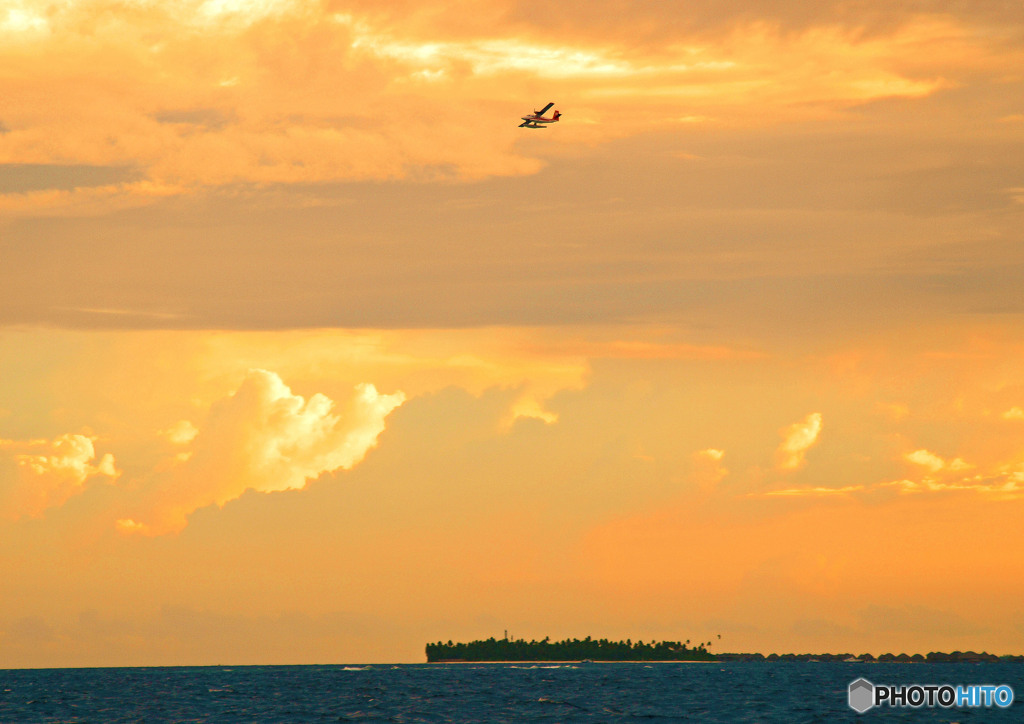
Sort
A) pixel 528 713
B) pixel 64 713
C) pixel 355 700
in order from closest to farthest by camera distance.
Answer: pixel 528 713
pixel 64 713
pixel 355 700

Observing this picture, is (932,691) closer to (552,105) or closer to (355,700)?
(355,700)

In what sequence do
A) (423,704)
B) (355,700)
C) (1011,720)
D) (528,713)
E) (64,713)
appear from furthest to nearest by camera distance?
(355,700) < (423,704) < (64,713) < (528,713) < (1011,720)

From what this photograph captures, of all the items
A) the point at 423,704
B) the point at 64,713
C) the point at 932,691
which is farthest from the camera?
the point at 932,691

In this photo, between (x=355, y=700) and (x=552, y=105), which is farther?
(x=355, y=700)

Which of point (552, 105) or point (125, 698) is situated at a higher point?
point (552, 105)

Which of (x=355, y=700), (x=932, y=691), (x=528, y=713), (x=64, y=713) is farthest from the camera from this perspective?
(x=932, y=691)

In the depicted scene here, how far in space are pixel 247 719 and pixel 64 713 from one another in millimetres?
32049

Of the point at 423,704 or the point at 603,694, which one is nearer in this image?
the point at 423,704

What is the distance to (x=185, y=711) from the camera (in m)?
153

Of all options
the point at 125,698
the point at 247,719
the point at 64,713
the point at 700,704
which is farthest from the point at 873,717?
the point at 125,698

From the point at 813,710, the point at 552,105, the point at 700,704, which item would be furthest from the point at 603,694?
the point at 552,105

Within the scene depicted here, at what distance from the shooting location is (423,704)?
162 m

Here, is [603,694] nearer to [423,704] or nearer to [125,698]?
[423,704]

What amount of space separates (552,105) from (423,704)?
84.0 meters
